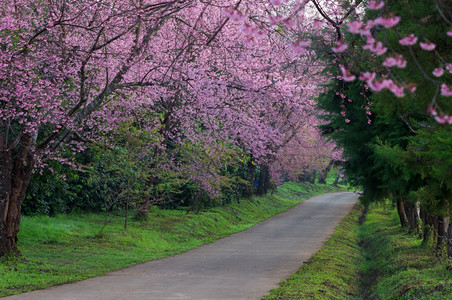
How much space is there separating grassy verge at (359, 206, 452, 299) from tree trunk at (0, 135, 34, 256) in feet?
27.3

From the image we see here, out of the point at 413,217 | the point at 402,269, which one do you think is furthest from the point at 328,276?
the point at 413,217

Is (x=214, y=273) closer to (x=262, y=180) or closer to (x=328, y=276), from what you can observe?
(x=328, y=276)

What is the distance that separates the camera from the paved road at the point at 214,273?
10.4 metres

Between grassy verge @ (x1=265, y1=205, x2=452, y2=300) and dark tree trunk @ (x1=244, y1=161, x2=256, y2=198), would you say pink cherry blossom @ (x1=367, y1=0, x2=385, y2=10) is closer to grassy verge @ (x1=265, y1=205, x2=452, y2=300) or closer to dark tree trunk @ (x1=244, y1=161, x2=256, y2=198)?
grassy verge @ (x1=265, y1=205, x2=452, y2=300)

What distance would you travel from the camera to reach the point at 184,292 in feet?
34.8

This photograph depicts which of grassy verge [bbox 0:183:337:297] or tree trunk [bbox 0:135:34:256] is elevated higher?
tree trunk [bbox 0:135:34:256]

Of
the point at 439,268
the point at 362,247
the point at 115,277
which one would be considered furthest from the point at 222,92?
the point at 362,247

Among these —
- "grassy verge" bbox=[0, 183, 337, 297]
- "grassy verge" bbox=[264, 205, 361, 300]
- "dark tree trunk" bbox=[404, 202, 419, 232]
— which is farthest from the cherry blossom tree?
"dark tree trunk" bbox=[404, 202, 419, 232]

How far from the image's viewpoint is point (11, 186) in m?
13.4

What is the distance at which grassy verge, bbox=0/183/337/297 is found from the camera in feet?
40.1

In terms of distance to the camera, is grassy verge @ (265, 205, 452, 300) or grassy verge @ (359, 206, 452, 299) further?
grassy verge @ (265, 205, 452, 300)

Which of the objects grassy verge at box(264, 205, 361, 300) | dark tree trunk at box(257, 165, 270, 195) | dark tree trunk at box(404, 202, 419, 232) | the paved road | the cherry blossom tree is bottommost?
the paved road

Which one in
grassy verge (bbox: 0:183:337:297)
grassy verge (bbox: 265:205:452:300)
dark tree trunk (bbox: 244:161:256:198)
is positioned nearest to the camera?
grassy verge (bbox: 265:205:452:300)

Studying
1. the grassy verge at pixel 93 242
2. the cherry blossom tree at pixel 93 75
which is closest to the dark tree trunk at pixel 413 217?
the cherry blossom tree at pixel 93 75
